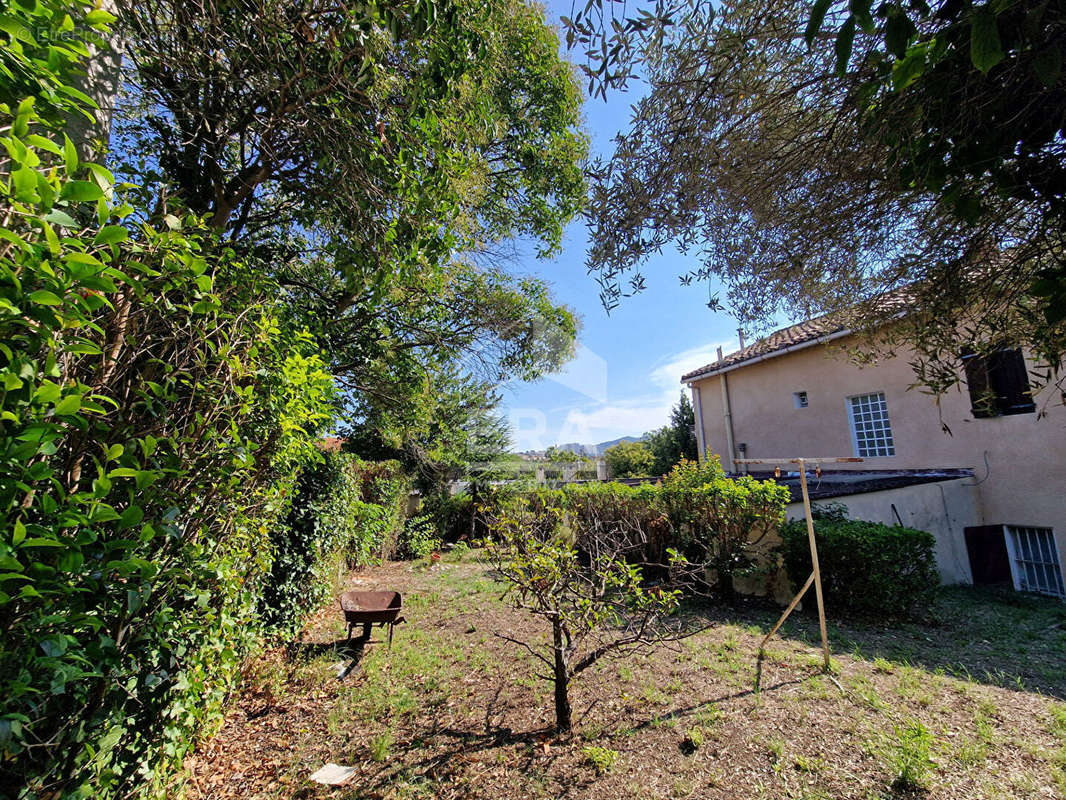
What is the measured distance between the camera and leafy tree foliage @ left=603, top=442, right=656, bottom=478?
21.1m

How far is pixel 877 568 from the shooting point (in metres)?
5.31

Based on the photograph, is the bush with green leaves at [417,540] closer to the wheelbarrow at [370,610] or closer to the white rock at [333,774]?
the wheelbarrow at [370,610]

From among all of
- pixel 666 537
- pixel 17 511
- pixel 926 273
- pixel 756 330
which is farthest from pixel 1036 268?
pixel 666 537

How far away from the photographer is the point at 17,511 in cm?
134

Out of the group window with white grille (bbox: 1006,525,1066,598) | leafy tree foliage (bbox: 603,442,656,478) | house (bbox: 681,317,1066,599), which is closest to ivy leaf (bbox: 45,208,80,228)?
house (bbox: 681,317,1066,599)

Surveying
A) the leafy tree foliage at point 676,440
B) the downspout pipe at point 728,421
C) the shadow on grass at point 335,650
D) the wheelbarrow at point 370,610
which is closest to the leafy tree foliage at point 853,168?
the wheelbarrow at point 370,610

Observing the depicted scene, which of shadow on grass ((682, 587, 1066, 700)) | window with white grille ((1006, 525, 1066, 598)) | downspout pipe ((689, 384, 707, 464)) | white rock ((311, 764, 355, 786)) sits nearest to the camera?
white rock ((311, 764, 355, 786))

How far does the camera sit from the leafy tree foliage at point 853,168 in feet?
4.34

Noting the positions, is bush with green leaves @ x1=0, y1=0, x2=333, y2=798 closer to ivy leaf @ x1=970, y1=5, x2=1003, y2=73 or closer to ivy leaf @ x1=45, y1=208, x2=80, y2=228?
ivy leaf @ x1=45, y1=208, x2=80, y2=228

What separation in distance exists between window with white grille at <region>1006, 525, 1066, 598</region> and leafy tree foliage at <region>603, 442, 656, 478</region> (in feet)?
44.1

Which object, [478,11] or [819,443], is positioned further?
[819,443]

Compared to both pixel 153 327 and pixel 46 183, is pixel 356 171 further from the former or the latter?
pixel 46 183

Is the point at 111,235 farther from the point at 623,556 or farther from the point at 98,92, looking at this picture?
the point at 623,556

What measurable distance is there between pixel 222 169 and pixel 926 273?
515 cm
